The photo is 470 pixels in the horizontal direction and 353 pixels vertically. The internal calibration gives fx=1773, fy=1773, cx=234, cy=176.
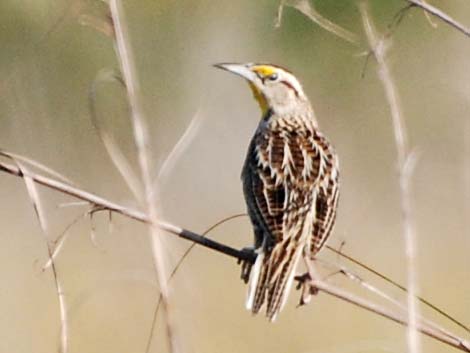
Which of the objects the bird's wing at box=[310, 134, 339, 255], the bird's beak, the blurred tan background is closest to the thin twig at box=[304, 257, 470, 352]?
the bird's wing at box=[310, 134, 339, 255]

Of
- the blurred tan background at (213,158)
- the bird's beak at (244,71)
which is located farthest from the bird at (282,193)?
the blurred tan background at (213,158)

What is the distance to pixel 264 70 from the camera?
4.40 metres

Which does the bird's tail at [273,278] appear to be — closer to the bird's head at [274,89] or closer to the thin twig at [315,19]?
the thin twig at [315,19]

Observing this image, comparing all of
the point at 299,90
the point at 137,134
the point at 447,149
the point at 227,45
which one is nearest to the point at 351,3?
the point at 227,45

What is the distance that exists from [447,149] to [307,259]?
5.88 m

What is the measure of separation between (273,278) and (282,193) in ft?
1.09

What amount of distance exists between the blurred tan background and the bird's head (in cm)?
53

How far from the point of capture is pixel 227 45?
11.3 meters

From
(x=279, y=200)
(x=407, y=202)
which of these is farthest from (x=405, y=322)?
(x=279, y=200)

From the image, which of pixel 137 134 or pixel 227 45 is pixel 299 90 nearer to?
pixel 137 134

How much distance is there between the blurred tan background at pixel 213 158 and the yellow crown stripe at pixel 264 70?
0.58 metres

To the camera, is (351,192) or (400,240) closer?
(400,240)

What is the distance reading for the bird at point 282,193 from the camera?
3566 mm

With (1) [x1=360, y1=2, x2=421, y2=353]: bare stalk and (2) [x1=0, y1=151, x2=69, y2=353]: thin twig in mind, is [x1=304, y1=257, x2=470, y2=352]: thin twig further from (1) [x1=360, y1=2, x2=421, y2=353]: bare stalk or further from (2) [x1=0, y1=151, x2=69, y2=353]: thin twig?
(2) [x1=0, y1=151, x2=69, y2=353]: thin twig
